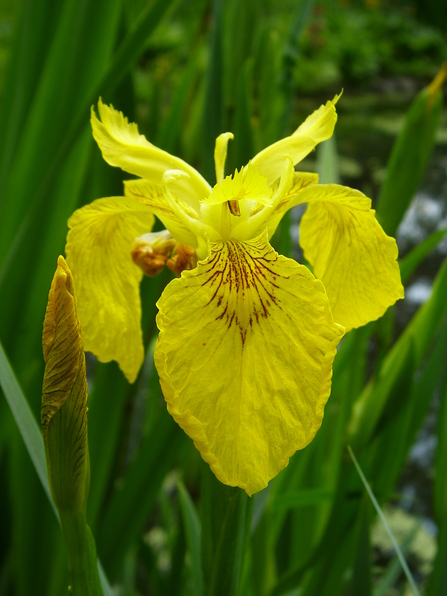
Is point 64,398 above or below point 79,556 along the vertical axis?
above

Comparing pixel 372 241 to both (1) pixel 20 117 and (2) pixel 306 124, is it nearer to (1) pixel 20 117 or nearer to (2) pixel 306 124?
(2) pixel 306 124

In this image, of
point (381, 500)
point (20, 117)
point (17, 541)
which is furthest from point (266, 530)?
point (20, 117)

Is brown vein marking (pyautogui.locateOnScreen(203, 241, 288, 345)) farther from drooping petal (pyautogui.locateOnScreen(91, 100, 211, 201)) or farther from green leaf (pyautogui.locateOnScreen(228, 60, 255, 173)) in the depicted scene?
green leaf (pyautogui.locateOnScreen(228, 60, 255, 173))

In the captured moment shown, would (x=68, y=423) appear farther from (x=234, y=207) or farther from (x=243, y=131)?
(x=243, y=131)

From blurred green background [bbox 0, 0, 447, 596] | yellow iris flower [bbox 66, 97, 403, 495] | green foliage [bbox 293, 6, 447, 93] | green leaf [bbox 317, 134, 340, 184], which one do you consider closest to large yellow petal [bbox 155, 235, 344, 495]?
yellow iris flower [bbox 66, 97, 403, 495]

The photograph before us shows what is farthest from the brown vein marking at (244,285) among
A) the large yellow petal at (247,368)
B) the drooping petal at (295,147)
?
the drooping petal at (295,147)

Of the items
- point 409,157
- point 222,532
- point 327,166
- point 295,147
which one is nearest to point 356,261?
point 295,147
